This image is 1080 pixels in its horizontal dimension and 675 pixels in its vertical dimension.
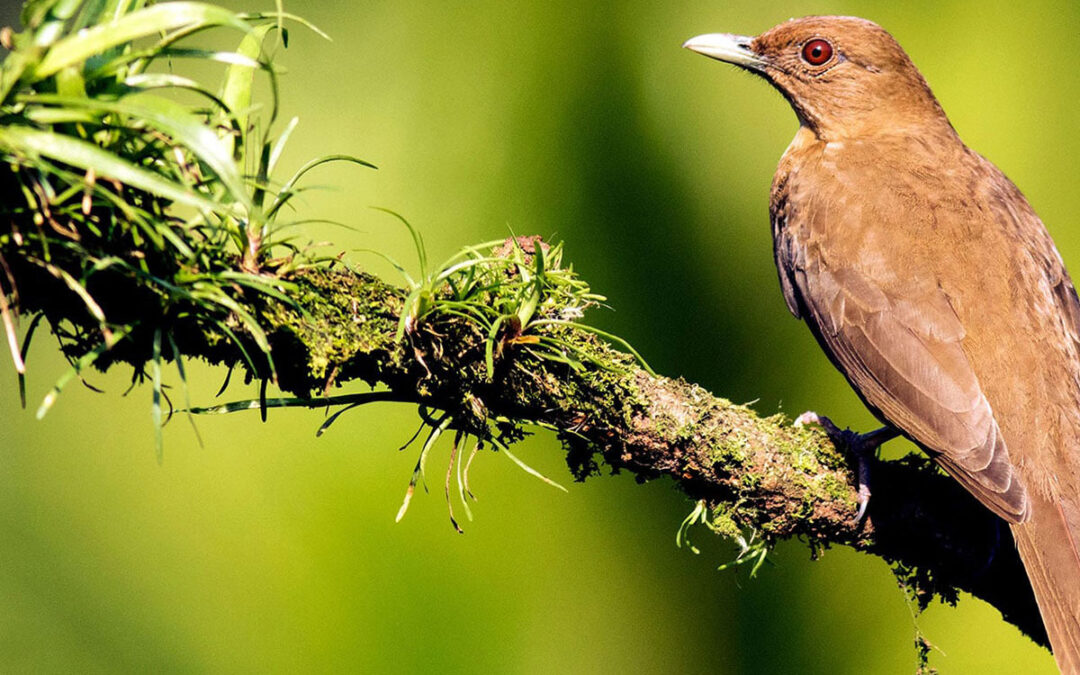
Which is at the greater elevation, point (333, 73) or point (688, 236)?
point (333, 73)

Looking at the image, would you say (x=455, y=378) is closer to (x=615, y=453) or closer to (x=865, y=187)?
(x=615, y=453)

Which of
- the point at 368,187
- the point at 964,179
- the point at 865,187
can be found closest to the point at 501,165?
the point at 368,187

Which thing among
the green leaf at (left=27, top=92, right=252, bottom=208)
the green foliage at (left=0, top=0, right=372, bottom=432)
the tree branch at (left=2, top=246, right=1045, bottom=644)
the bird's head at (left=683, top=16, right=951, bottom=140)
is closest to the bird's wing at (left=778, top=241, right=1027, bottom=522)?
the tree branch at (left=2, top=246, right=1045, bottom=644)

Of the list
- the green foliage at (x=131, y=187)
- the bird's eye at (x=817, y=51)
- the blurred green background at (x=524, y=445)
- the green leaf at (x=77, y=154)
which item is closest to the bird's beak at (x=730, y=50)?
the bird's eye at (x=817, y=51)

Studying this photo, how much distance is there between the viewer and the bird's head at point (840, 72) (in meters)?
4.61

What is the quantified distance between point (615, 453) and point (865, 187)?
1953mm

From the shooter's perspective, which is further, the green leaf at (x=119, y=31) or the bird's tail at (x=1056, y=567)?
the bird's tail at (x=1056, y=567)

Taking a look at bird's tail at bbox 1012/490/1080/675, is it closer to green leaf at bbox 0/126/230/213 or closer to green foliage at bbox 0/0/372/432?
green foliage at bbox 0/0/372/432

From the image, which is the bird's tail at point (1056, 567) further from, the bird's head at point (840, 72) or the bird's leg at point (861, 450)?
the bird's head at point (840, 72)

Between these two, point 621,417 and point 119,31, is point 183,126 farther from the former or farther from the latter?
point 621,417

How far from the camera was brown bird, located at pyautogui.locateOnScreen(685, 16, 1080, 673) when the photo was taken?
314 cm

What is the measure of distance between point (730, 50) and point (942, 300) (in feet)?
6.02

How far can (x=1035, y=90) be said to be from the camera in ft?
17.1

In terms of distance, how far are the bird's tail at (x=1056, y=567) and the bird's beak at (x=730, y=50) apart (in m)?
2.47
